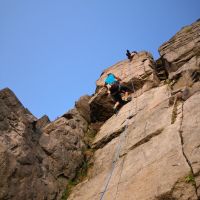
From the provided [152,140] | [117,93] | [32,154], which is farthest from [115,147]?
[117,93]

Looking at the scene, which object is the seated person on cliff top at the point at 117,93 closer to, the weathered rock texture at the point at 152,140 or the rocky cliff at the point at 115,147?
the weathered rock texture at the point at 152,140

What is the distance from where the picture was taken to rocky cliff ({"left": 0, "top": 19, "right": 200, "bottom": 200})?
8.36m

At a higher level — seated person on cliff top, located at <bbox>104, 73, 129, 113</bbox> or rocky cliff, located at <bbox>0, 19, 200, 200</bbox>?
seated person on cliff top, located at <bbox>104, 73, 129, 113</bbox>

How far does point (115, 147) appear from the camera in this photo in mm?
12086

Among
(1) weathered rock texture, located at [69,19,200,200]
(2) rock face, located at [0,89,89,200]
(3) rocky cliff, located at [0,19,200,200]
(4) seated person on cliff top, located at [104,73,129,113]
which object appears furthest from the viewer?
(4) seated person on cliff top, located at [104,73,129,113]

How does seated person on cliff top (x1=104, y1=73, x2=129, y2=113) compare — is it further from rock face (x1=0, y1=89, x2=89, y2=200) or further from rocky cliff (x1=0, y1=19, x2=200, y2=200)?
rock face (x1=0, y1=89, x2=89, y2=200)

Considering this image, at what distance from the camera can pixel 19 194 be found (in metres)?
9.61

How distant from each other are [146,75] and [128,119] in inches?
178

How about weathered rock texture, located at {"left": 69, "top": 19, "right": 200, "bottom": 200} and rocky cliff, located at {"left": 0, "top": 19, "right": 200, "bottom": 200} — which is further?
rocky cliff, located at {"left": 0, "top": 19, "right": 200, "bottom": 200}

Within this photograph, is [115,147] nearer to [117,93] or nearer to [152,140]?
[152,140]

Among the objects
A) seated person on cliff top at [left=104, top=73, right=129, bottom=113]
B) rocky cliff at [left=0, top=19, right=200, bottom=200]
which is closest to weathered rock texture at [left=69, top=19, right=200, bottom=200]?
rocky cliff at [left=0, top=19, right=200, bottom=200]

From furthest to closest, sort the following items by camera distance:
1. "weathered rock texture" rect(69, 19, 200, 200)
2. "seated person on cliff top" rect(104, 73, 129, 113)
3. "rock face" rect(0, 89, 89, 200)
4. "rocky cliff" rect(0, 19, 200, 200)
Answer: "seated person on cliff top" rect(104, 73, 129, 113), "rock face" rect(0, 89, 89, 200), "rocky cliff" rect(0, 19, 200, 200), "weathered rock texture" rect(69, 19, 200, 200)

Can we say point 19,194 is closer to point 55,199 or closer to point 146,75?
point 55,199

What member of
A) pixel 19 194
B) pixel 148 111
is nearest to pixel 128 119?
pixel 148 111
